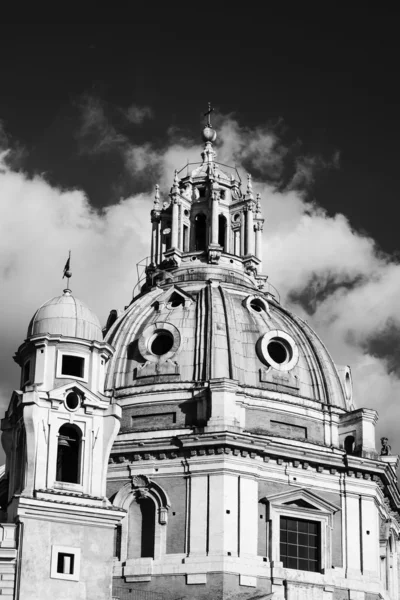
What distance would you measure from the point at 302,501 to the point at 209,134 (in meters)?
26.9

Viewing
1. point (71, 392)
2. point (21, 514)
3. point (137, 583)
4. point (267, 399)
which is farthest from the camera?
point (267, 399)

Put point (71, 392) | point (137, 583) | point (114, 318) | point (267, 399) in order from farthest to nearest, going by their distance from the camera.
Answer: point (114, 318) < point (267, 399) < point (137, 583) < point (71, 392)

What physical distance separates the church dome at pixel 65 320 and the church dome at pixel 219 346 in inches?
290

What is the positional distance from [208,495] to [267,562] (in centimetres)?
390

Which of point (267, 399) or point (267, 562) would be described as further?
point (267, 399)

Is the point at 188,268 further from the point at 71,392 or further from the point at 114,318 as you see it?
the point at 71,392

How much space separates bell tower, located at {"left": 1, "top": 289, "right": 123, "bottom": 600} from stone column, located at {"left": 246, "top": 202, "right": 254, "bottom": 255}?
60.2ft

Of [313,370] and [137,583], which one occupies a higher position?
[313,370]

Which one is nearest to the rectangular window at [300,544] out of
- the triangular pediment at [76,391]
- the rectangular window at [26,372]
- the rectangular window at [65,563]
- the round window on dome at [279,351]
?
the round window on dome at [279,351]

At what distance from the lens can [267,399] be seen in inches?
2295

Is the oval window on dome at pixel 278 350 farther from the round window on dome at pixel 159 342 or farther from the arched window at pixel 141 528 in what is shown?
the arched window at pixel 141 528

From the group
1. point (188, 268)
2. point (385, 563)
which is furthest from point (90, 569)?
point (188, 268)

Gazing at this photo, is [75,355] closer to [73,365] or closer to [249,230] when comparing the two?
[73,365]

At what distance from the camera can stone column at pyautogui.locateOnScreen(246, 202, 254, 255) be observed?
228 feet
